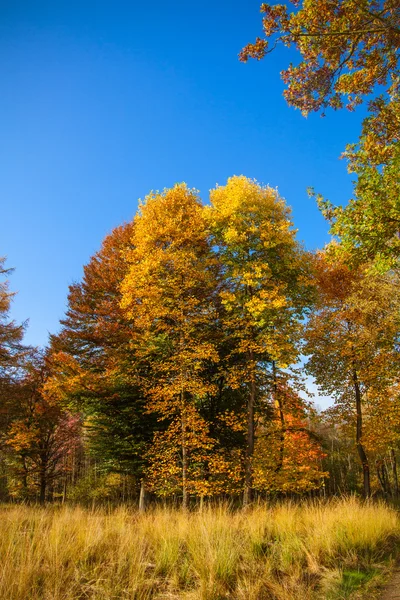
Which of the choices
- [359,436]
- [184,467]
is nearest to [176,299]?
[184,467]

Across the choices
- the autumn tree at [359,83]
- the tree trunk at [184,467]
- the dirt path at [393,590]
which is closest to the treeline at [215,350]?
the tree trunk at [184,467]

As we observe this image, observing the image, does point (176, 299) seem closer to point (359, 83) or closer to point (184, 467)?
point (184, 467)

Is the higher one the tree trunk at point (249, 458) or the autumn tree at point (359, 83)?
the autumn tree at point (359, 83)

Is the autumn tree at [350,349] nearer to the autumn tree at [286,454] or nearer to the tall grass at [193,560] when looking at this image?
the autumn tree at [286,454]

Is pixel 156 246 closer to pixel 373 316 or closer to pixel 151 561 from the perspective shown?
pixel 373 316

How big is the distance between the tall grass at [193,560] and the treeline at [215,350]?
650 cm

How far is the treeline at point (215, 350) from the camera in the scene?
1353 cm

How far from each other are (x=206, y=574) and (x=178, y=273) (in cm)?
Answer: 1087

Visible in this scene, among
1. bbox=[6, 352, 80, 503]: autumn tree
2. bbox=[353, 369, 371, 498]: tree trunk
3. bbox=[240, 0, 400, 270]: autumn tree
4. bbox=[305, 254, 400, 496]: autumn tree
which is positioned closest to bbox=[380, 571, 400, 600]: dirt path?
bbox=[240, 0, 400, 270]: autumn tree

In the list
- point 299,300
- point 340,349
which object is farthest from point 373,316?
point 299,300

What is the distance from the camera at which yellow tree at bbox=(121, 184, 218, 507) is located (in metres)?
13.2

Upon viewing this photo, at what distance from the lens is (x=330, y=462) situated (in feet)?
131

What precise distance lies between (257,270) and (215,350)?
12.7 ft

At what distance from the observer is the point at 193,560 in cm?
488
